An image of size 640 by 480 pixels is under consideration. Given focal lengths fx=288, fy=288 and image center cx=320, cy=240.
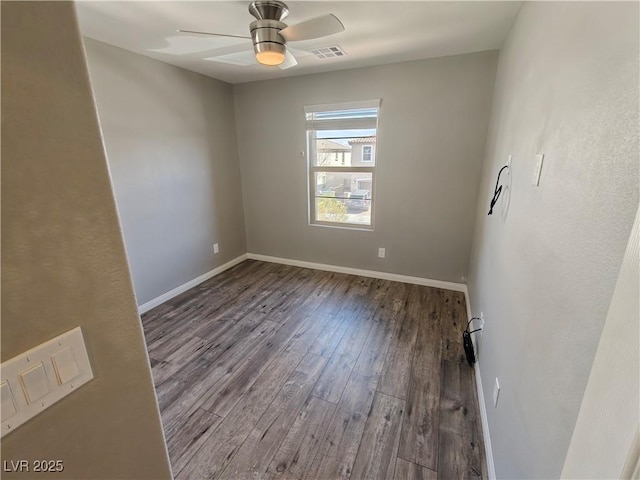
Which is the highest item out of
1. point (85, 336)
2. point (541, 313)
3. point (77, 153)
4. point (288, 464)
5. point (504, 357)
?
point (77, 153)

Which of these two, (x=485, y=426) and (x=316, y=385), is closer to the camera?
(x=485, y=426)

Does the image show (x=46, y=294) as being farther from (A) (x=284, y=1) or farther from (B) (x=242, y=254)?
(B) (x=242, y=254)

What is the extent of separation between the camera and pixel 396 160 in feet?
10.6

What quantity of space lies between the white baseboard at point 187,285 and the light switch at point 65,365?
8.47 ft

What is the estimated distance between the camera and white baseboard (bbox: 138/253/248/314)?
118 inches

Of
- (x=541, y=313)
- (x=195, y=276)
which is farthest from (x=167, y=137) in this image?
(x=541, y=313)

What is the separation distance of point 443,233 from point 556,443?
264 centimetres

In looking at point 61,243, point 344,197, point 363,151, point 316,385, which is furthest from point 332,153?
point 61,243

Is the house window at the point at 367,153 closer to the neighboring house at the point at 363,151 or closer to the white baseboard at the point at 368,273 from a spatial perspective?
the neighboring house at the point at 363,151

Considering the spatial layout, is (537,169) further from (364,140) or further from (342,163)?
(342,163)

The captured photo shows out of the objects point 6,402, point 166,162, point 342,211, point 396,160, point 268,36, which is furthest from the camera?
point 342,211

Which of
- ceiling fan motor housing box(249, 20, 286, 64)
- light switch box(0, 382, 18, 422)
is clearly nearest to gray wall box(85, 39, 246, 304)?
ceiling fan motor housing box(249, 20, 286, 64)

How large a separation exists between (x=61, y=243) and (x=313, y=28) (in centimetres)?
187

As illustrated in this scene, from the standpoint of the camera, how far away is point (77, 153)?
0.52 m
